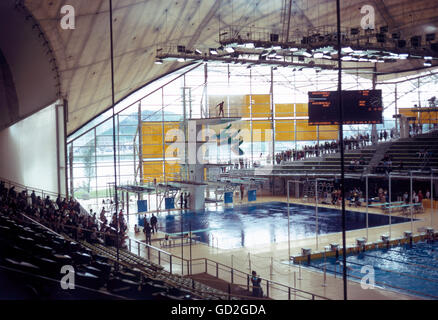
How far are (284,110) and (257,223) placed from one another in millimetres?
14033

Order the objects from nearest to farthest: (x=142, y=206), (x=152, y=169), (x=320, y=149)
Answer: (x=142, y=206) → (x=152, y=169) → (x=320, y=149)

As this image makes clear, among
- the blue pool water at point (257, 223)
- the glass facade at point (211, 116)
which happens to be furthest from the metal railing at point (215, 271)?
the glass facade at point (211, 116)

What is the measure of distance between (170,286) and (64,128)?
1446 cm

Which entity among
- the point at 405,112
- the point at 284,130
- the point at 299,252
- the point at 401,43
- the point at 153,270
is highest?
the point at 401,43

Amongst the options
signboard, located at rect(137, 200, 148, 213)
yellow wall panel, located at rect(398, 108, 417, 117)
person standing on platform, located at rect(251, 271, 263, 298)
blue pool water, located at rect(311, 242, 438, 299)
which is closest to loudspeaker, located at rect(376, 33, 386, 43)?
blue pool water, located at rect(311, 242, 438, 299)

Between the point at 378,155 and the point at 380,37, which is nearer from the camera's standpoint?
the point at 380,37

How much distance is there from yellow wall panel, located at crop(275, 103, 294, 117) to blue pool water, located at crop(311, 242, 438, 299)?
18.4 m

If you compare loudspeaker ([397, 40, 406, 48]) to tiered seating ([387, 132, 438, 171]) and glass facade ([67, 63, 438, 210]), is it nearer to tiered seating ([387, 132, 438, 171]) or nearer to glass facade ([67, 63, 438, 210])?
tiered seating ([387, 132, 438, 171])

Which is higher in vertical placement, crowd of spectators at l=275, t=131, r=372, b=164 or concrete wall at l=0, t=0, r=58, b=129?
concrete wall at l=0, t=0, r=58, b=129

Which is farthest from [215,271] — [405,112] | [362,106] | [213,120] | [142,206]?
[405,112]

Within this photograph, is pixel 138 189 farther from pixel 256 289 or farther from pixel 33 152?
pixel 256 289

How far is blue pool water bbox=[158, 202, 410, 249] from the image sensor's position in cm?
2005

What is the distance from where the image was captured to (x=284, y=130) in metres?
35.9
